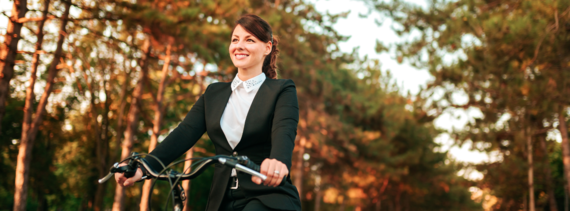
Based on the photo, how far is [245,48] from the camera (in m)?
2.38

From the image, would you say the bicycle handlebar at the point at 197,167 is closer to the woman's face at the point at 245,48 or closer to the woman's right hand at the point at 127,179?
the woman's right hand at the point at 127,179

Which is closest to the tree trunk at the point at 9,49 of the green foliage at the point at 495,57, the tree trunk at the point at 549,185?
the green foliage at the point at 495,57

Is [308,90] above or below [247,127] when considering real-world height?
above

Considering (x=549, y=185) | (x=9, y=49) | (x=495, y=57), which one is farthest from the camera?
(x=549, y=185)

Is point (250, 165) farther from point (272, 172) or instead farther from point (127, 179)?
point (127, 179)

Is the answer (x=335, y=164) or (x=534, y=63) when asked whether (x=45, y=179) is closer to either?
(x=335, y=164)

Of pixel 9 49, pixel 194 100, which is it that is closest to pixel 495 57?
pixel 194 100

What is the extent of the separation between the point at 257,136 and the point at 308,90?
2127 cm

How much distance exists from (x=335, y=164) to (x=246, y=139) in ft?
93.4

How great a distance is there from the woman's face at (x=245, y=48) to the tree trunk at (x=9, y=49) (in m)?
7.97

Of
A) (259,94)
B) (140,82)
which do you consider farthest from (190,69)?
(259,94)

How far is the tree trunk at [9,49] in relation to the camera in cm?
870

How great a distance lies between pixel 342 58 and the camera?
23.5 meters

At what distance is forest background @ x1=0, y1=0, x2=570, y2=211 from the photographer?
11.8 metres
